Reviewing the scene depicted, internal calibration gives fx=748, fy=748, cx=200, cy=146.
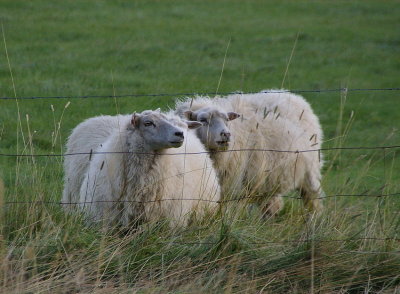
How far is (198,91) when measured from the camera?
12586 mm

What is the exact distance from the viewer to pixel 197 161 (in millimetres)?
6602

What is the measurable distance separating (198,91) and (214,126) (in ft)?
17.4

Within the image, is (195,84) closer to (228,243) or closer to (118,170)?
(118,170)

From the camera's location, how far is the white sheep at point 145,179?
5.91 meters

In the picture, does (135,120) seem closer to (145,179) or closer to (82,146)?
(145,179)

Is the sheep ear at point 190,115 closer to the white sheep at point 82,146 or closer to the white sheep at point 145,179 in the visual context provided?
the white sheep at point 82,146

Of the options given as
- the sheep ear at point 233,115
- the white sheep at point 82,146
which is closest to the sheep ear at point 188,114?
the sheep ear at point 233,115

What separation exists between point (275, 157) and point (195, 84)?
552cm

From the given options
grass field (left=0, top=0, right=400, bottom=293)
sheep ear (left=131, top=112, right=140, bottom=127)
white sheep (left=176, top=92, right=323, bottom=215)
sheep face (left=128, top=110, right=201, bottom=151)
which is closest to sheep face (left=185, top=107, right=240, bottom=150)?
white sheep (left=176, top=92, right=323, bottom=215)

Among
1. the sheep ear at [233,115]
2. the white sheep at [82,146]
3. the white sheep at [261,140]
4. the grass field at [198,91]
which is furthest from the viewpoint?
the sheep ear at [233,115]

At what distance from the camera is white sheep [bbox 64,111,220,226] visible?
5.91 metres

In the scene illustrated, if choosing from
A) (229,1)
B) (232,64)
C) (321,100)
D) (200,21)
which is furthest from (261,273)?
(229,1)

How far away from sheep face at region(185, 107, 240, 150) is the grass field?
773 mm

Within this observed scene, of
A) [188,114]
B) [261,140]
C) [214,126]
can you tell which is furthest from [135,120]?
[261,140]
